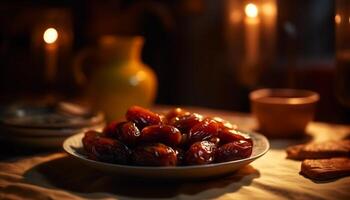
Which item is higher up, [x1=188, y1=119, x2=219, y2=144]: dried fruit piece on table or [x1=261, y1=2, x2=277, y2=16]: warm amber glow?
[x1=261, y1=2, x2=277, y2=16]: warm amber glow

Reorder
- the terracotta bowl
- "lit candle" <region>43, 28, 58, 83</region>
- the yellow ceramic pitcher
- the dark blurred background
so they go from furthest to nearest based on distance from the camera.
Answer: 1. the dark blurred background
2. "lit candle" <region>43, 28, 58, 83</region>
3. the yellow ceramic pitcher
4. the terracotta bowl

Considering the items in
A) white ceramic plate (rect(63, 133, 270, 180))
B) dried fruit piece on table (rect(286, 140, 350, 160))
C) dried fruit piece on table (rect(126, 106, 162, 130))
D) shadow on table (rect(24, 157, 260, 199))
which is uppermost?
dried fruit piece on table (rect(126, 106, 162, 130))

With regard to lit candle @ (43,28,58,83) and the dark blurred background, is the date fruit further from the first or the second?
the dark blurred background

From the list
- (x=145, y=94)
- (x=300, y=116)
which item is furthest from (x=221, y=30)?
(x=300, y=116)

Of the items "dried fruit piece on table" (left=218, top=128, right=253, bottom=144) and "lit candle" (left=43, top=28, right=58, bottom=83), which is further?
"lit candle" (left=43, top=28, right=58, bottom=83)

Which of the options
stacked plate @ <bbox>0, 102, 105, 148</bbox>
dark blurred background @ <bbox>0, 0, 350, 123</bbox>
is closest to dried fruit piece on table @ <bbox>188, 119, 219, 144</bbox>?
stacked plate @ <bbox>0, 102, 105, 148</bbox>

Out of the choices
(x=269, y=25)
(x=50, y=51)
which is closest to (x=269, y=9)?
(x=269, y=25)

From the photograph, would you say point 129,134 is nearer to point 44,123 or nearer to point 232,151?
point 232,151

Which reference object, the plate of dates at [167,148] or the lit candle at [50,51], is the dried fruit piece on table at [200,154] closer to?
the plate of dates at [167,148]
